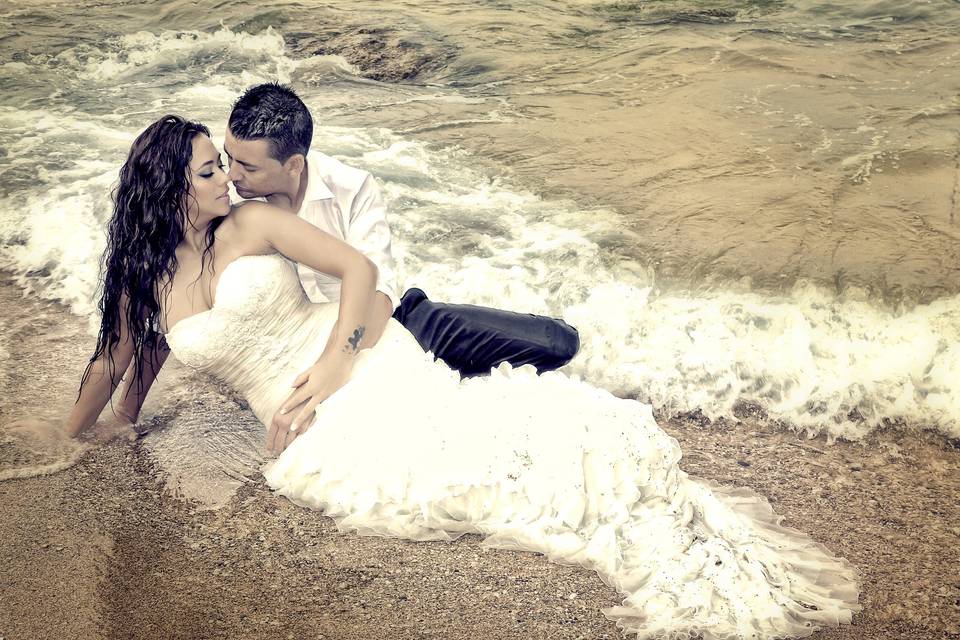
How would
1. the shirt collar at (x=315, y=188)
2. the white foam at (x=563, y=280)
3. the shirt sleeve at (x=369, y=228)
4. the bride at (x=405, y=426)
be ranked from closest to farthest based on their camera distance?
the bride at (x=405, y=426)
the shirt collar at (x=315, y=188)
the shirt sleeve at (x=369, y=228)
the white foam at (x=563, y=280)

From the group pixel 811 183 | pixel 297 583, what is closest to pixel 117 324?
pixel 297 583

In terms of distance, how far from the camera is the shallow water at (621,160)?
16.3 ft

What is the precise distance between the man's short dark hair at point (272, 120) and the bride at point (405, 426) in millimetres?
229

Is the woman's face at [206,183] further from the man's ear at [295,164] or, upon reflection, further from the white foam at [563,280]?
the white foam at [563,280]

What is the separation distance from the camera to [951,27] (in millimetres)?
8195

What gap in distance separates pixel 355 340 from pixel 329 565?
0.81 m

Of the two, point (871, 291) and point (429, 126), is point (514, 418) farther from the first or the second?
point (429, 126)

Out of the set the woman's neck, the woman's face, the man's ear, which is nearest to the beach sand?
the woman's neck

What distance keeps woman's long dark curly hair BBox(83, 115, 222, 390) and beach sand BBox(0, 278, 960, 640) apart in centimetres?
72

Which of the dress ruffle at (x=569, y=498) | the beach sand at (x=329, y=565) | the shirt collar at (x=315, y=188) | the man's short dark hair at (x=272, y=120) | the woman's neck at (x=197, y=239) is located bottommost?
the beach sand at (x=329, y=565)

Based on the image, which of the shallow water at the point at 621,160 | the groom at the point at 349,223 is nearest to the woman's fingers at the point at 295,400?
the groom at the point at 349,223

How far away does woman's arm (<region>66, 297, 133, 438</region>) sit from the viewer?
11.1ft

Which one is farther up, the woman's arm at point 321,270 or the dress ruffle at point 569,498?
the woman's arm at point 321,270

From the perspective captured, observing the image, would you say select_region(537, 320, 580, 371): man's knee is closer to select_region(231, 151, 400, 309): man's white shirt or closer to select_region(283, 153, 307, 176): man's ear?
select_region(231, 151, 400, 309): man's white shirt
